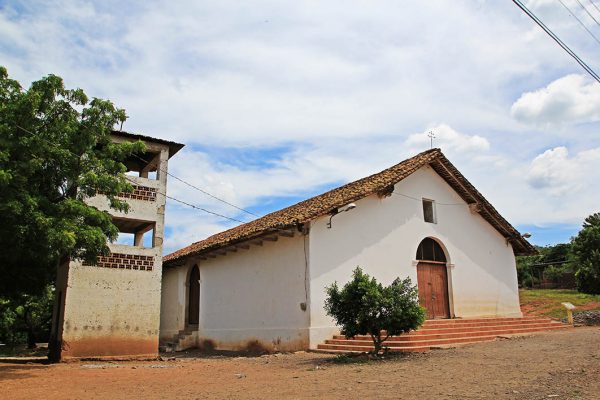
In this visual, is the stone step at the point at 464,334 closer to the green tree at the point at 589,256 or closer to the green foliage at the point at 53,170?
the green foliage at the point at 53,170

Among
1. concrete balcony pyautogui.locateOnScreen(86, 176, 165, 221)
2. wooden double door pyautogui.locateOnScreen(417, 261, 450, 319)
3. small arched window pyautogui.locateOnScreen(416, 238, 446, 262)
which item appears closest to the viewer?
concrete balcony pyautogui.locateOnScreen(86, 176, 165, 221)

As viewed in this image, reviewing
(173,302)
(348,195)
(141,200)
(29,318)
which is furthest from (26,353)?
(348,195)

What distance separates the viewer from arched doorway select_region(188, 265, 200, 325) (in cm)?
2100

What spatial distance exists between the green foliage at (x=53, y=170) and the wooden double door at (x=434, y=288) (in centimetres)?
1039

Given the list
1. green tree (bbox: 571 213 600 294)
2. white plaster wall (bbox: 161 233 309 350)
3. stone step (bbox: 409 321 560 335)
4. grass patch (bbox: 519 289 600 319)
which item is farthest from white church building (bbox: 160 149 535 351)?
green tree (bbox: 571 213 600 294)

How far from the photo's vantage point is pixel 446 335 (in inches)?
547

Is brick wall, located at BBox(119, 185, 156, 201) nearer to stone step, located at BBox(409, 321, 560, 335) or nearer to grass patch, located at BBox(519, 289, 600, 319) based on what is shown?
stone step, located at BBox(409, 321, 560, 335)

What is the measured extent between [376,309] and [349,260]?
4.53 metres

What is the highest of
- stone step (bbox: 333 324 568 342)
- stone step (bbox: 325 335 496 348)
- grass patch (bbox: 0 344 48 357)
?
stone step (bbox: 333 324 568 342)

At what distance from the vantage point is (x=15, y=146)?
10156mm

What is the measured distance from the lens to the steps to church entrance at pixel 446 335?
12.6 metres

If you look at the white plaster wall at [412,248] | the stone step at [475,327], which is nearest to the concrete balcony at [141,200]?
the white plaster wall at [412,248]

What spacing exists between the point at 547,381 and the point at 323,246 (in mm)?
8411

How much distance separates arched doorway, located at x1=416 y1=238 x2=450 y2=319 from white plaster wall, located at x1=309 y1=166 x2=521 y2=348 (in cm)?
25
